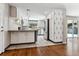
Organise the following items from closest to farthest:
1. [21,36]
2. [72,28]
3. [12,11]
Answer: [12,11], [21,36], [72,28]

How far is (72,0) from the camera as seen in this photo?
2621mm

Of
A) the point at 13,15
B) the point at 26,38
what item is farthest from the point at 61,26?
the point at 13,15

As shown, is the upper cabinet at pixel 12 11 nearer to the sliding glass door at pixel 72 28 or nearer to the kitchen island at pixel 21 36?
the kitchen island at pixel 21 36

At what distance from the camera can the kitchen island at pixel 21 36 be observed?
6.28m

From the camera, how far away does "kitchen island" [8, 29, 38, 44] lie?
6277 mm

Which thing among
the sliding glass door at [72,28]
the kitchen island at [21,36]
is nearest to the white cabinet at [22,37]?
the kitchen island at [21,36]

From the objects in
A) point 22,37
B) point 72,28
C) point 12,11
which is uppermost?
point 12,11

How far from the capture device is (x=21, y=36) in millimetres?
6527

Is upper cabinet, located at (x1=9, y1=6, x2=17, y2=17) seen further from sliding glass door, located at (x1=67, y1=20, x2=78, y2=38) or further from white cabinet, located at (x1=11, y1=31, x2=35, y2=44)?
sliding glass door, located at (x1=67, y1=20, x2=78, y2=38)

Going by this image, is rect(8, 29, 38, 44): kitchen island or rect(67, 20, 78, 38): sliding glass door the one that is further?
rect(67, 20, 78, 38): sliding glass door

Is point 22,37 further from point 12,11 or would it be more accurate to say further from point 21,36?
point 12,11

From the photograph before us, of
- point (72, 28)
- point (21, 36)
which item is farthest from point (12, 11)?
point (72, 28)

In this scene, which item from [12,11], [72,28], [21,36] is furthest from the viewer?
[72,28]

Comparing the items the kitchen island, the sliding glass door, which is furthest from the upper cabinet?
the sliding glass door
